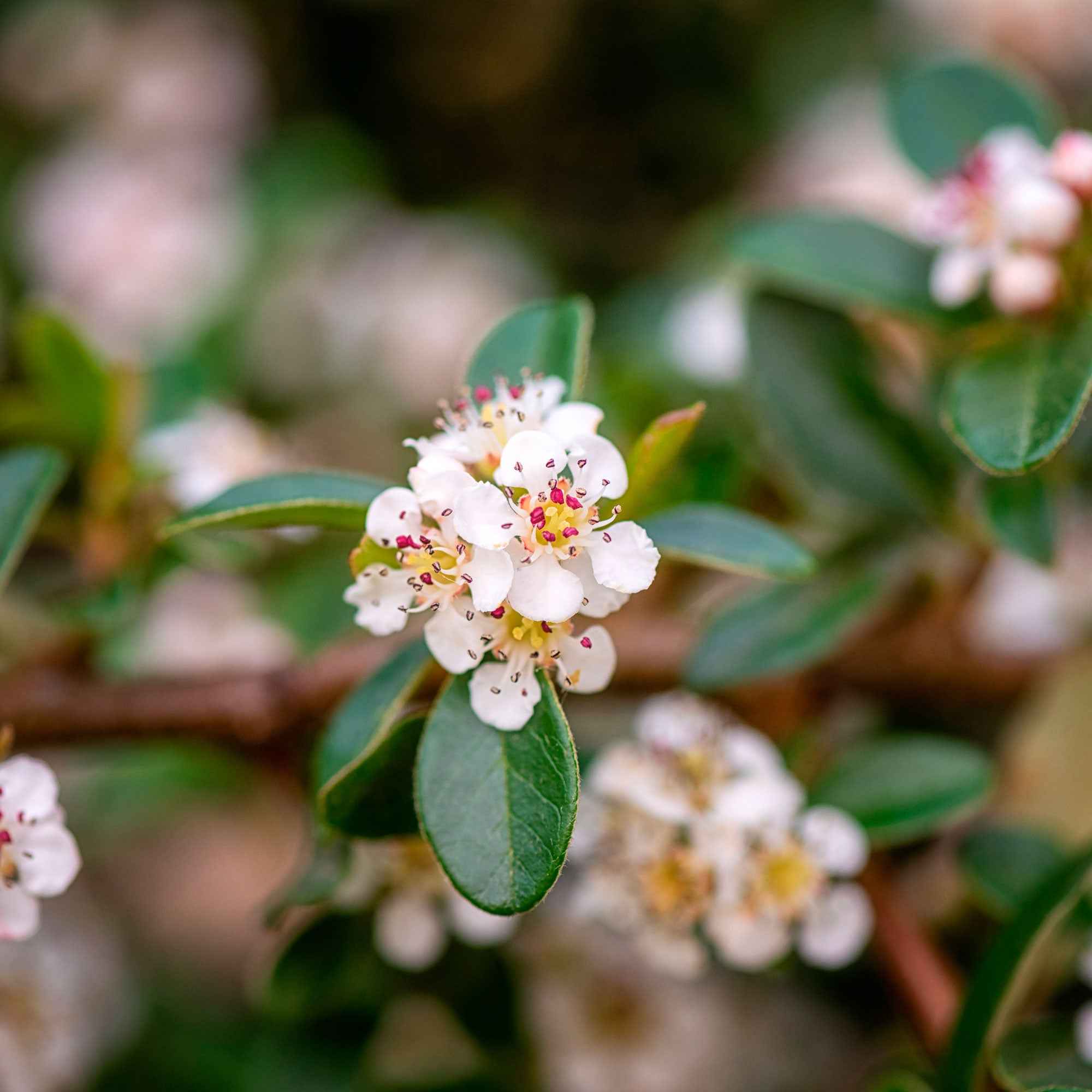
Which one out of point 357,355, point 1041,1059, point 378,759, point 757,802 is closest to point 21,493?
point 378,759

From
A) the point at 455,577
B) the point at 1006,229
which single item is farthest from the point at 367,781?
the point at 1006,229

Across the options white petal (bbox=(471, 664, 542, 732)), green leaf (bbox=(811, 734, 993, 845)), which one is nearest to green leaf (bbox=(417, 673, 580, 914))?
white petal (bbox=(471, 664, 542, 732))

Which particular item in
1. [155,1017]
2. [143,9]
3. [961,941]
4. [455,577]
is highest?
[455,577]

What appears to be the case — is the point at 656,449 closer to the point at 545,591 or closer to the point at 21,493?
the point at 545,591

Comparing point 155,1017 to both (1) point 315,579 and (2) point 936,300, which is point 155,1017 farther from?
(2) point 936,300

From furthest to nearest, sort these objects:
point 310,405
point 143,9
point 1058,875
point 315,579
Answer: point 143,9
point 310,405
point 315,579
point 1058,875

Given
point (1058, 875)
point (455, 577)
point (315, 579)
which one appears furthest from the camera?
point (315, 579)

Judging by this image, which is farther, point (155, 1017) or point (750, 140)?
point (750, 140)
